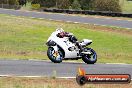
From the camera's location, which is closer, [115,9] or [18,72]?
[18,72]

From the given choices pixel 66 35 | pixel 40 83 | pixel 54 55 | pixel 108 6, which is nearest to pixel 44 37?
pixel 66 35

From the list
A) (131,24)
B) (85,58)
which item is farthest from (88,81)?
(131,24)

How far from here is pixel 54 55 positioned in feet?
53.9

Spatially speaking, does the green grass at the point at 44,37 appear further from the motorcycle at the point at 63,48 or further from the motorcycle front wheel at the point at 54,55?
the motorcycle front wheel at the point at 54,55

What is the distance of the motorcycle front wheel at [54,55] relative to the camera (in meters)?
16.4

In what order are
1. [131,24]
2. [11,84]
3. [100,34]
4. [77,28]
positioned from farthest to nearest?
[131,24], [77,28], [100,34], [11,84]

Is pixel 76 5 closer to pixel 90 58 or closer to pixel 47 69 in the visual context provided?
pixel 90 58

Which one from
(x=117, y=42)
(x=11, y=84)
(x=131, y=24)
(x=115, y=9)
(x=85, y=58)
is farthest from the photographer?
(x=115, y=9)

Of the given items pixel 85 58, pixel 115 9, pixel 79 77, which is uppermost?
pixel 79 77

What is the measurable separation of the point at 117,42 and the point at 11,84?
2337cm

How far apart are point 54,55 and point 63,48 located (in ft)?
1.38

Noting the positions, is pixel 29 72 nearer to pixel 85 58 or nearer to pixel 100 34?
pixel 85 58

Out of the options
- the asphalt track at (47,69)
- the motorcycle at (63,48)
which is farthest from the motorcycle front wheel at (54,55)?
the asphalt track at (47,69)

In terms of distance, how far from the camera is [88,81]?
1028cm
